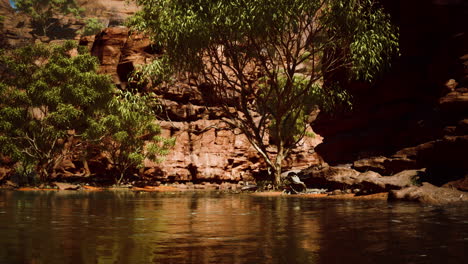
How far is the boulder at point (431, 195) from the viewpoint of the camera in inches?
425

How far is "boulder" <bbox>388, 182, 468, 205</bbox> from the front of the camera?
35.4ft

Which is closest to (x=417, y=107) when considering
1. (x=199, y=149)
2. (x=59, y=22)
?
(x=199, y=149)

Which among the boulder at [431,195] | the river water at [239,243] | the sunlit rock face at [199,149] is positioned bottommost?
the river water at [239,243]

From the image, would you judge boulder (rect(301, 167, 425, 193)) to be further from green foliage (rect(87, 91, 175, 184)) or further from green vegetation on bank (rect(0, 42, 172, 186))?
green vegetation on bank (rect(0, 42, 172, 186))

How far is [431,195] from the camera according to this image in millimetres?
11039

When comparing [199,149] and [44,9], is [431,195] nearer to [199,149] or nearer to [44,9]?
[199,149]

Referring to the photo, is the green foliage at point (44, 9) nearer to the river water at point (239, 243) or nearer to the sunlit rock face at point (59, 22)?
the sunlit rock face at point (59, 22)

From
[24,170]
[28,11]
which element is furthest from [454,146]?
[28,11]

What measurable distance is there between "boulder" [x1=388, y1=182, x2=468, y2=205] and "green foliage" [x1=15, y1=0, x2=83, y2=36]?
79671 mm

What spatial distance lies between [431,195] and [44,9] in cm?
8736

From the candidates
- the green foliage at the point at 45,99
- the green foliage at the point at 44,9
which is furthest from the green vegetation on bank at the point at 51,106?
the green foliage at the point at 44,9

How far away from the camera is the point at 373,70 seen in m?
19.0

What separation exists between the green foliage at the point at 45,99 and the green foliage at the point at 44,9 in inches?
1888

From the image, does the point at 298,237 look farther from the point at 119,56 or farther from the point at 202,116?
the point at 119,56
